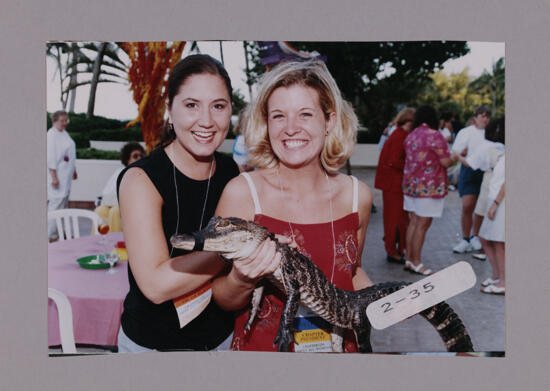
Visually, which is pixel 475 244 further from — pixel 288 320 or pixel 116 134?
pixel 116 134

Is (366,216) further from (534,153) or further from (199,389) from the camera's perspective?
(199,389)

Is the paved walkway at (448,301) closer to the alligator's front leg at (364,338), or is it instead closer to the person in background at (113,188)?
the alligator's front leg at (364,338)

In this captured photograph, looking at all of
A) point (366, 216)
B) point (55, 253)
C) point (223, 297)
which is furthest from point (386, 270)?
point (55, 253)

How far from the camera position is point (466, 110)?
241 cm

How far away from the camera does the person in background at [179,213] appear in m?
1.75

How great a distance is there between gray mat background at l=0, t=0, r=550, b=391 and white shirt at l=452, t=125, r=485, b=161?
0.43 ft

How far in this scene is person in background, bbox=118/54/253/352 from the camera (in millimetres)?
1752

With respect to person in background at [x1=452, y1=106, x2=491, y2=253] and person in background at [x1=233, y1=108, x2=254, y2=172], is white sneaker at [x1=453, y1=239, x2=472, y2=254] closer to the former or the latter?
person in background at [x1=452, y1=106, x2=491, y2=253]

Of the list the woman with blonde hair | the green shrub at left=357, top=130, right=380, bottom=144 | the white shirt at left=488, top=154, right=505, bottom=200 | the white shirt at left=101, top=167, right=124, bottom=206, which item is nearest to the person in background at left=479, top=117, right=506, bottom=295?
the white shirt at left=488, top=154, right=505, bottom=200

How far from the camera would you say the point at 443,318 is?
2.15m

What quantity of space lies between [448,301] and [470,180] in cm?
63

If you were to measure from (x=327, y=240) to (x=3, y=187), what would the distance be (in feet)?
5.49

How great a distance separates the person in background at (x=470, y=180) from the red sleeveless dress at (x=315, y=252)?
682 millimetres

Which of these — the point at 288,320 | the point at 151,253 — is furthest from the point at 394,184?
the point at 151,253
